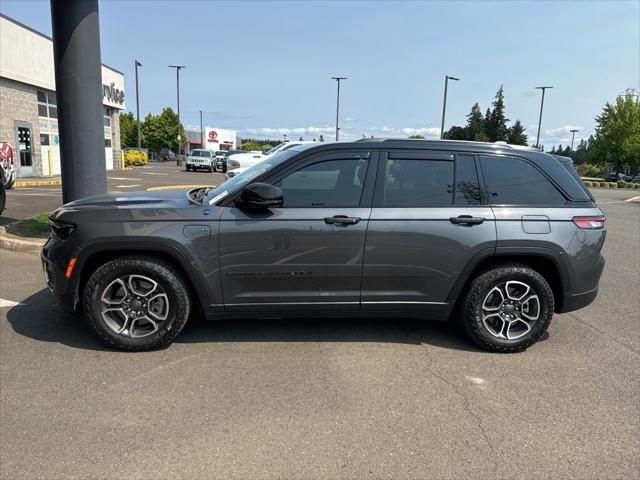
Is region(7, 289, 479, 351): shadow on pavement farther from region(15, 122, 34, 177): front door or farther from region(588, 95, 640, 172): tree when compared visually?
region(588, 95, 640, 172): tree

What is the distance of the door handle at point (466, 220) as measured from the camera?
3.97 metres

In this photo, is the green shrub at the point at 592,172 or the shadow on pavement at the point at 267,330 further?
the green shrub at the point at 592,172

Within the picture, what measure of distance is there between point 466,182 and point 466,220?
36cm

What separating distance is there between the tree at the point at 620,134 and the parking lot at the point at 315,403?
181ft

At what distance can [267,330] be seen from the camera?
14.6 ft

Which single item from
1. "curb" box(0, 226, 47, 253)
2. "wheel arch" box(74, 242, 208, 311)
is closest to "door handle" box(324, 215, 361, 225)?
"wheel arch" box(74, 242, 208, 311)

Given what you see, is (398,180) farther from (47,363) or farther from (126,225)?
(47,363)

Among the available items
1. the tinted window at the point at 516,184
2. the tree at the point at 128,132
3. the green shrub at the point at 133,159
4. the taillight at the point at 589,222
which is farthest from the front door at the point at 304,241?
the tree at the point at 128,132

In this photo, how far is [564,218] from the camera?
405 cm

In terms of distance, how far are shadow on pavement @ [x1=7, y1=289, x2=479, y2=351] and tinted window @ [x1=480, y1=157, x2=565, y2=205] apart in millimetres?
1365

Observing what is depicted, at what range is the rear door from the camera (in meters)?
3.93

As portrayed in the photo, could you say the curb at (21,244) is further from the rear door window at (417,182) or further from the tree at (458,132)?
the tree at (458,132)

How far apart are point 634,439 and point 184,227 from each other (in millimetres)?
3412

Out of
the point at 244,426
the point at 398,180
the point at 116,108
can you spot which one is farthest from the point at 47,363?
the point at 116,108
